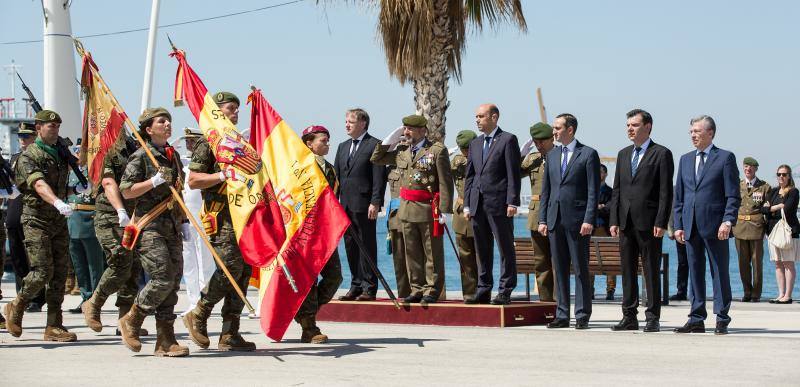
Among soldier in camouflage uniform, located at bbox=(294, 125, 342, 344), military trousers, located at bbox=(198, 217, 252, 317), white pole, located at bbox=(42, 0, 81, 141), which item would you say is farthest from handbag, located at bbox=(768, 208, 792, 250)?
white pole, located at bbox=(42, 0, 81, 141)

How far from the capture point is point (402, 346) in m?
10.8

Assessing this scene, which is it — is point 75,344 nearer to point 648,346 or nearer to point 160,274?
point 160,274

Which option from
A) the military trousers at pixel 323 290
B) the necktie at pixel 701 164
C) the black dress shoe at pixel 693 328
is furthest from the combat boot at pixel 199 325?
the necktie at pixel 701 164

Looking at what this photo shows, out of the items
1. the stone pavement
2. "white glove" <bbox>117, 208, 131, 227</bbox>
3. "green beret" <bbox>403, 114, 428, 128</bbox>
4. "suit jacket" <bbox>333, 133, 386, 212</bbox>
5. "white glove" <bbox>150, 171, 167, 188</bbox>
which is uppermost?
"green beret" <bbox>403, 114, 428, 128</bbox>

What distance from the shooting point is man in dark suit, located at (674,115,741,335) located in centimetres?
1170

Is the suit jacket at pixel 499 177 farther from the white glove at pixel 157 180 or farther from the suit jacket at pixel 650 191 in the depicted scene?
the white glove at pixel 157 180

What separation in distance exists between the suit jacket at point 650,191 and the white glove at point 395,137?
8.23ft

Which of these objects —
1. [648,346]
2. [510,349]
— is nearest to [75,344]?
[510,349]

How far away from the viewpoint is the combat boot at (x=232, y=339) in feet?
34.6

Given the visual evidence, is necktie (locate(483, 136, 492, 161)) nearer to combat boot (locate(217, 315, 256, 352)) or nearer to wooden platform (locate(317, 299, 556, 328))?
wooden platform (locate(317, 299, 556, 328))

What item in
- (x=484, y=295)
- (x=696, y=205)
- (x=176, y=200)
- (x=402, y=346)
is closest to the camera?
(x=176, y=200)

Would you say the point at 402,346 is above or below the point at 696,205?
below

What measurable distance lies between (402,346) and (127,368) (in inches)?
101

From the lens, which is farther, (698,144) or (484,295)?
(484,295)
